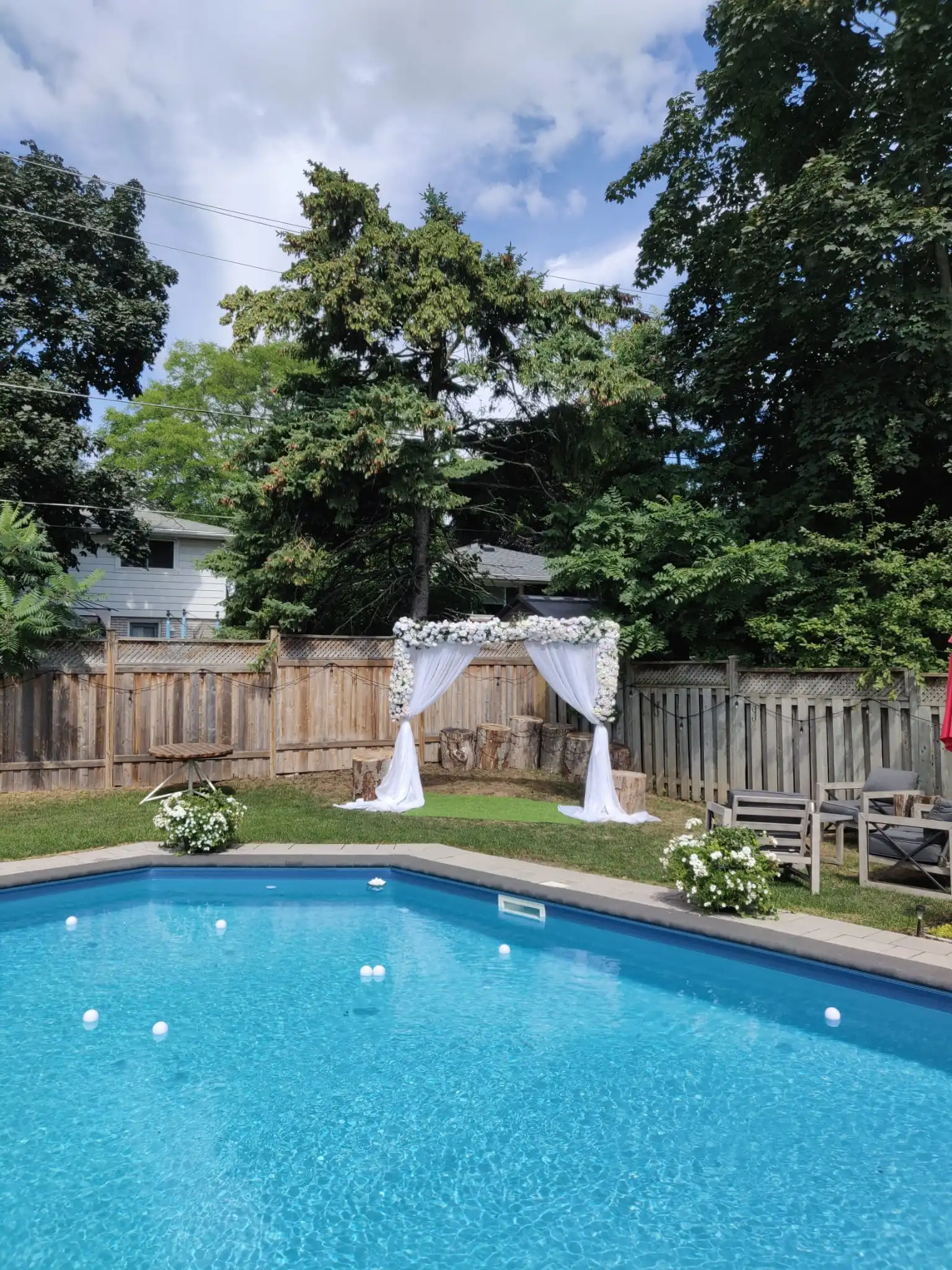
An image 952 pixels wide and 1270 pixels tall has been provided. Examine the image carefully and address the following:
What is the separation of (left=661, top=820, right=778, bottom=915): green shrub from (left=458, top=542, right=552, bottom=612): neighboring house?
1475 cm

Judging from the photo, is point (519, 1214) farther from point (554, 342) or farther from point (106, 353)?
point (106, 353)

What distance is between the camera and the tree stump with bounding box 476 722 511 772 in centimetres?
1395

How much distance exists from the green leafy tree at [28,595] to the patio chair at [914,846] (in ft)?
32.0

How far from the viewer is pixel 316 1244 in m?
3.43

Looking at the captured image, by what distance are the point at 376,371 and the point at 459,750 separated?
20.4 feet

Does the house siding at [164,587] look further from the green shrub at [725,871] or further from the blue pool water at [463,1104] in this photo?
the green shrub at [725,871]

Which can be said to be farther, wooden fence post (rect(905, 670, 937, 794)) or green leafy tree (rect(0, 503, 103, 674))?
green leafy tree (rect(0, 503, 103, 674))

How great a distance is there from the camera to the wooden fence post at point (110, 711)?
11.9 meters

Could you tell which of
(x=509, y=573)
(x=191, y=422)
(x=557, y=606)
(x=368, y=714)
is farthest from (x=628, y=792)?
(x=191, y=422)

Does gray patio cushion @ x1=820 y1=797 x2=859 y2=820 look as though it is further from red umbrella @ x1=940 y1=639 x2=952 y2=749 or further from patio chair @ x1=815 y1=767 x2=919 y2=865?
red umbrella @ x1=940 y1=639 x2=952 y2=749

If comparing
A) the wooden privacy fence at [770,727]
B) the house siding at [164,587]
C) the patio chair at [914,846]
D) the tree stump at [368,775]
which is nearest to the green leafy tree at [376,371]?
the tree stump at [368,775]

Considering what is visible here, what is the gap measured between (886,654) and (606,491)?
5552 mm

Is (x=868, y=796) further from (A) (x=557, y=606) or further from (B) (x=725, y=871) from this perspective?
(A) (x=557, y=606)

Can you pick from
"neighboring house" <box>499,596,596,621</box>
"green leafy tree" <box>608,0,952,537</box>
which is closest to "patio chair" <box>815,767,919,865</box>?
"green leafy tree" <box>608,0,952,537</box>
